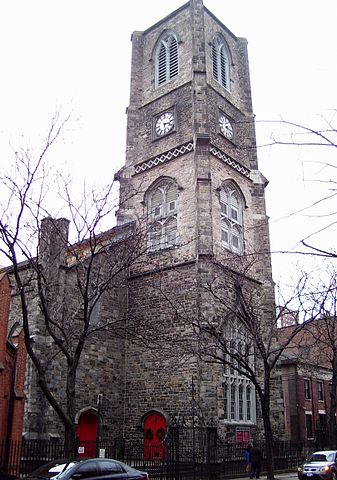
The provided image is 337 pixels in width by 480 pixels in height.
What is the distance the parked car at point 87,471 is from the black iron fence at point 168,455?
4.60 meters

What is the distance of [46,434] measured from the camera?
20.8 m

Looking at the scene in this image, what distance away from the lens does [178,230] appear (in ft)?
87.1

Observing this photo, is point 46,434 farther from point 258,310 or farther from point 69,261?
Result: point 258,310

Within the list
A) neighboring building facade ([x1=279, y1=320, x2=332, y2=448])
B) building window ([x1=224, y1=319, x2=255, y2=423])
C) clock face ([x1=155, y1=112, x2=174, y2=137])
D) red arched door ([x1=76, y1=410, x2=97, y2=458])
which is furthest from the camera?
neighboring building facade ([x1=279, y1=320, x2=332, y2=448])

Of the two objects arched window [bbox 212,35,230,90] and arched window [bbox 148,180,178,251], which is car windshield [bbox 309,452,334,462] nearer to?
arched window [bbox 148,180,178,251]

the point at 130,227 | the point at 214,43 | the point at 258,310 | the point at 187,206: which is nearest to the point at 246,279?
the point at 258,310

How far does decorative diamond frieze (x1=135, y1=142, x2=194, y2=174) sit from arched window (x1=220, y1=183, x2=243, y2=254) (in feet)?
9.73

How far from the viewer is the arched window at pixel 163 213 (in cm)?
2701

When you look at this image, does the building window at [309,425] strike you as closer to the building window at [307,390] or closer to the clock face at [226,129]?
the building window at [307,390]

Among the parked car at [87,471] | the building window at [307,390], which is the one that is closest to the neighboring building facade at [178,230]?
the parked car at [87,471]

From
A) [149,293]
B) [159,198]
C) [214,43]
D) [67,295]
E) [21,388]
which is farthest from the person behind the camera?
[214,43]

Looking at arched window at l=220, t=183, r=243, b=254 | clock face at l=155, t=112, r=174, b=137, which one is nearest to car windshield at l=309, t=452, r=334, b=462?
arched window at l=220, t=183, r=243, b=254

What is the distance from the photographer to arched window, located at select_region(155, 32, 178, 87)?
31.6m

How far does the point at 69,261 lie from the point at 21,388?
27.8 ft
